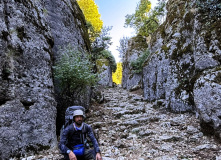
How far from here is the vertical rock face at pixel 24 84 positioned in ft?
17.1

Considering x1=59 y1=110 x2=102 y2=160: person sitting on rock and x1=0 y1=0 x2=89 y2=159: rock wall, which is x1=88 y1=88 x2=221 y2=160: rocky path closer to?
x1=59 y1=110 x2=102 y2=160: person sitting on rock

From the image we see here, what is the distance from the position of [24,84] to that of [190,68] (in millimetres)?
8680

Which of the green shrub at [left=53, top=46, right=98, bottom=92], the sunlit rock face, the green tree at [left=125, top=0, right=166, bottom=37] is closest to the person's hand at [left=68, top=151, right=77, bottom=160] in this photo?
the green shrub at [left=53, top=46, right=98, bottom=92]

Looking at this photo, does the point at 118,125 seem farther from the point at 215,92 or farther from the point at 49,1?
the point at 49,1

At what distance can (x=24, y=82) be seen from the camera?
602 centimetres

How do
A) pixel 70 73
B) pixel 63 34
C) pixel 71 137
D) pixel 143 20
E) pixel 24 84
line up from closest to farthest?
pixel 71 137
pixel 24 84
pixel 70 73
pixel 63 34
pixel 143 20

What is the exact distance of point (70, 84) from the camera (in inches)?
316

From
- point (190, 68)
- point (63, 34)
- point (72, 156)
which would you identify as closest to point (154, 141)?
point (72, 156)

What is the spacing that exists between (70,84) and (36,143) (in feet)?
10.5

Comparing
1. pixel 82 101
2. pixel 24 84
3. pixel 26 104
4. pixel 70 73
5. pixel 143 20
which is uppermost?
pixel 143 20

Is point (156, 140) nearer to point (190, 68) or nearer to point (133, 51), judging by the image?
point (190, 68)

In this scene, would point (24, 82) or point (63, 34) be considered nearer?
point (24, 82)

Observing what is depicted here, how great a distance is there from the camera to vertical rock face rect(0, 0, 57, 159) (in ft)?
17.1

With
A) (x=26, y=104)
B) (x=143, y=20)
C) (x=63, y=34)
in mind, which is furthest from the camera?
(x=143, y=20)
